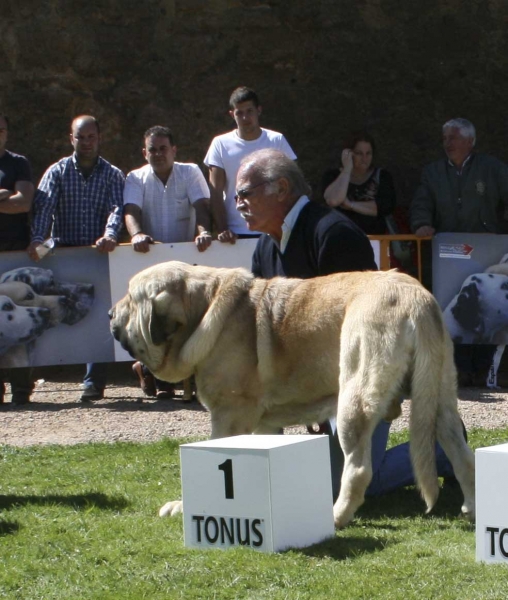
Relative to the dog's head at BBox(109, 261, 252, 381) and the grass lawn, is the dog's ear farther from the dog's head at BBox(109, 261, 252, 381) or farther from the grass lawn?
the grass lawn

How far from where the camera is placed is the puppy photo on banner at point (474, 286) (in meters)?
9.33

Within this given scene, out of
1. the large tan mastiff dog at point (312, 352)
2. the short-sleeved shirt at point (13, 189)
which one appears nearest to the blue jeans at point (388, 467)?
the large tan mastiff dog at point (312, 352)

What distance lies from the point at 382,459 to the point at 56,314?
14.7ft

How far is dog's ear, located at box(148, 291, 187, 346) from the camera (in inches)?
208

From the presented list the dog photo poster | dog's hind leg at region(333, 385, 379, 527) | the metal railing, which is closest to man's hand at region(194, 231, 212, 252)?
the metal railing

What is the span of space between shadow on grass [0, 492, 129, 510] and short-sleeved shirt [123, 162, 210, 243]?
387cm

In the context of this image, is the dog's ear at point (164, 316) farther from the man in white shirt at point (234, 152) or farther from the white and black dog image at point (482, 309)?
the white and black dog image at point (482, 309)

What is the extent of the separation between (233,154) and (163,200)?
74 cm

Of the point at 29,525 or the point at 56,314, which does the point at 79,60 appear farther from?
the point at 29,525

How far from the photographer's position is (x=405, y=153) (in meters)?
11.6

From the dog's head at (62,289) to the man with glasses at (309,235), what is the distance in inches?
153

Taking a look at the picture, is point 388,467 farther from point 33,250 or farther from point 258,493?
point 33,250

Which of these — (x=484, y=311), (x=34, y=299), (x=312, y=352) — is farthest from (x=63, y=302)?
(x=312, y=352)

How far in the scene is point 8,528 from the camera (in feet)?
16.6
